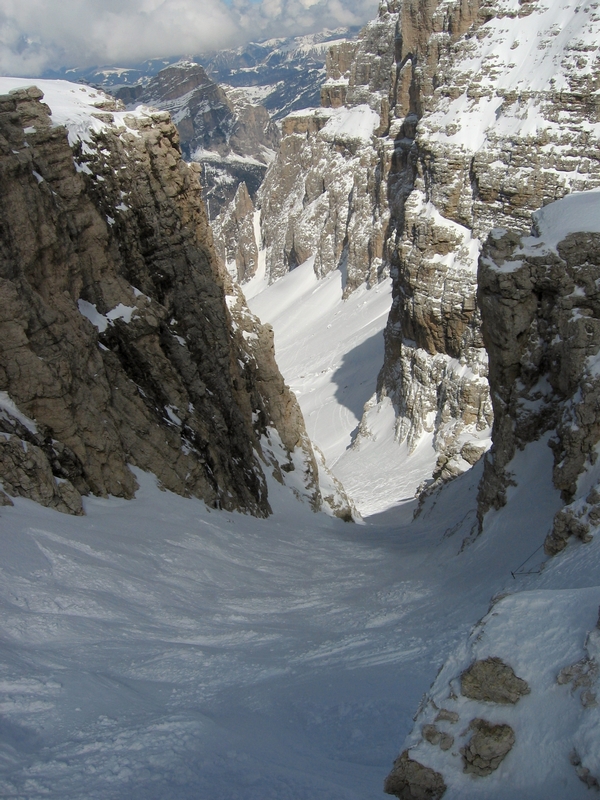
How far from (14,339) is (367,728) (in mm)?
9706

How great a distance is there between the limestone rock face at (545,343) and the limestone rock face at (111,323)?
8.12 metres

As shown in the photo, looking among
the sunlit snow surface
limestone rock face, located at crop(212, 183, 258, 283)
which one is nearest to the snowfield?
the sunlit snow surface

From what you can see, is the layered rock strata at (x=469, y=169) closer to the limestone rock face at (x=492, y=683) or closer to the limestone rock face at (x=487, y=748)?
the limestone rock face at (x=492, y=683)

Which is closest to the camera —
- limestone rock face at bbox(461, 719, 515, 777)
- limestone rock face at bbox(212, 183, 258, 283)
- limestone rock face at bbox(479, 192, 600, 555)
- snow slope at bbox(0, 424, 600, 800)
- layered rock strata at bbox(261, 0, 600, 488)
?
limestone rock face at bbox(461, 719, 515, 777)

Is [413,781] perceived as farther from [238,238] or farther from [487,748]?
[238,238]

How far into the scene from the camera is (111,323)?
17.7 metres

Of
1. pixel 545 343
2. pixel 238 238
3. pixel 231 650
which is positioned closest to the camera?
pixel 231 650

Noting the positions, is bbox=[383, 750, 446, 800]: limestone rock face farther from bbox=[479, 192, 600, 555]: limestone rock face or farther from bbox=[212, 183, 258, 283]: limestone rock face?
bbox=[212, 183, 258, 283]: limestone rock face

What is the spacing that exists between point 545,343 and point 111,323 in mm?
10650

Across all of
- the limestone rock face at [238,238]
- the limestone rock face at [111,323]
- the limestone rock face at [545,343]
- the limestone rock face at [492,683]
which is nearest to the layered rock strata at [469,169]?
the limestone rock face at [111,323]

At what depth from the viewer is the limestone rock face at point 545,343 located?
1316 centimetres

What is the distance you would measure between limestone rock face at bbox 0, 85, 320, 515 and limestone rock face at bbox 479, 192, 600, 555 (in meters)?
8.12

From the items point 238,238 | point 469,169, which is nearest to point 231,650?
point 469,169

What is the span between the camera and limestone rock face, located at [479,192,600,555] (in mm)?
13156
